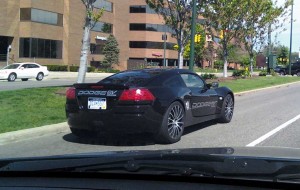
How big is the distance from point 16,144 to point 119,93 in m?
2.15

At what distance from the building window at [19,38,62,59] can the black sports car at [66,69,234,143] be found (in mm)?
44378

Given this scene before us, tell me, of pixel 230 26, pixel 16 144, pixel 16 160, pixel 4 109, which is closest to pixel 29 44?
pixel 230 26

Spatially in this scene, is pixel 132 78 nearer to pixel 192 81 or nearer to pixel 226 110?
pixel 192 81

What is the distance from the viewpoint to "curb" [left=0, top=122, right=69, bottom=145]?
8520 millimetres

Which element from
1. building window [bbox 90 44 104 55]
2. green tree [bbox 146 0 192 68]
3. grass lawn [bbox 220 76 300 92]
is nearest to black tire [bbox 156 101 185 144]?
grass lawn [bbox 220 76 300 92]

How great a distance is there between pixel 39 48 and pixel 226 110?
1743 inches

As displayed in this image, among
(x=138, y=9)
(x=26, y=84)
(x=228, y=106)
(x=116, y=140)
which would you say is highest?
(x=138, y=9)

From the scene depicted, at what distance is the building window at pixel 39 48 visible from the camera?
5141 cm

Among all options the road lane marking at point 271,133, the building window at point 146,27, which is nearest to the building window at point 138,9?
the building window at point 146,27

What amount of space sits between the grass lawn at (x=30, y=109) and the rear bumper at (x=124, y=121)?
2.06m

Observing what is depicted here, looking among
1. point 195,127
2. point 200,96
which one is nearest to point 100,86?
point 200,96

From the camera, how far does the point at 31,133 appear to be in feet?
29.8

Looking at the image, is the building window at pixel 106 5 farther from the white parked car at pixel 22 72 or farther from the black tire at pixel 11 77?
the black tire at pixel 11 77

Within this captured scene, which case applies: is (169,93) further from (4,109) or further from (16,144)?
(4,109)
